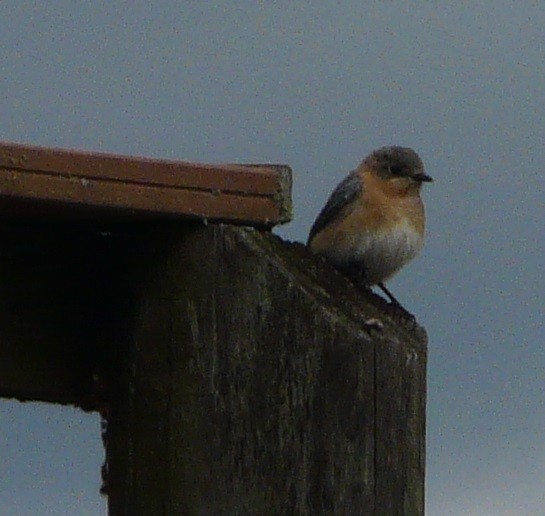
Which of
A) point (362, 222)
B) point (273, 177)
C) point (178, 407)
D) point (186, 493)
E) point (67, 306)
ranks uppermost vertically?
point (362, 222)

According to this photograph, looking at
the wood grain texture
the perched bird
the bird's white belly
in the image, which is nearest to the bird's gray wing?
the perched bird

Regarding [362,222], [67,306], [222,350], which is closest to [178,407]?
[222,350]

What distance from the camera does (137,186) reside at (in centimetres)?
262

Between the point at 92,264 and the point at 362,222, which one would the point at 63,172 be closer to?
the point at 92,264

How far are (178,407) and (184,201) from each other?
0.40m

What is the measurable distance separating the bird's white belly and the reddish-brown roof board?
515cm

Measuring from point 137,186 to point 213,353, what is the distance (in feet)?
1.15

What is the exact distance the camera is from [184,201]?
269cm

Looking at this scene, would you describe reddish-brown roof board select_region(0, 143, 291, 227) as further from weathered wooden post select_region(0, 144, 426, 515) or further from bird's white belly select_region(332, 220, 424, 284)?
bird's white belly select_region(332, 220, 424, 284)

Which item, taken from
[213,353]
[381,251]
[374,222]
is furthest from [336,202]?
[213,353]

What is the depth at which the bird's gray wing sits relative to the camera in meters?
8.48

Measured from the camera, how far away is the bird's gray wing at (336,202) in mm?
8484

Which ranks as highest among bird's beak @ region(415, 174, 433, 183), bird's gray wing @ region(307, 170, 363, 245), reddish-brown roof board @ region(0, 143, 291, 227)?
bird's beak @ region(415, 174, 433, 183)

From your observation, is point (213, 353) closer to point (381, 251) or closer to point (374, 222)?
point (381, 251)
